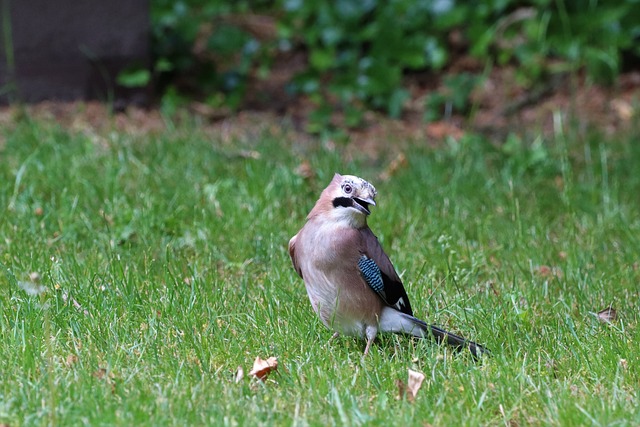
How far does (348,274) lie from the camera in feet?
14.5

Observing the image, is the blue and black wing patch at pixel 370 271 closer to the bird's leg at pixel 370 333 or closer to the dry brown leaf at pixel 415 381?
the bird's leg at pixel 370 333

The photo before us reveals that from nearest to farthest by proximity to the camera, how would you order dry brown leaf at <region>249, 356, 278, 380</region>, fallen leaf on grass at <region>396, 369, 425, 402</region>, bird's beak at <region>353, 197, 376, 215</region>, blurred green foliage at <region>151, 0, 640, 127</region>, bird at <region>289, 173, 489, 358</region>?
fallen leaf on grass at <region>396, 369, 425, 402</region> → dry brown leaf at <region>249, 356, 278, 380</region> → bird's beak at <region>353, 197, 376, 215</region> → bird at <region>289, 173, 489, 358</region> → blurred green foliage at <region>151, 0, 640, 127</region>

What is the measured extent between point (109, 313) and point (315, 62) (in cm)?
505

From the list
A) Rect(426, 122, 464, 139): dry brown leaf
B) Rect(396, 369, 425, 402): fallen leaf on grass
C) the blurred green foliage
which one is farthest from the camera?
the blurred green foliage

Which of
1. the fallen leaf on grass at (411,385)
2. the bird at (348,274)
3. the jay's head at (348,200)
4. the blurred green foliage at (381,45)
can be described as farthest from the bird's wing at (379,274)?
the blurred green foliage at (381,45)

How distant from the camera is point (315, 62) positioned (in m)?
9.14

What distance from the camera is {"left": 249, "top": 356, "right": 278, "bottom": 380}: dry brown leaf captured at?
4020 mm

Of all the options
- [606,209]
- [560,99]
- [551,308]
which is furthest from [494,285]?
[560,99]

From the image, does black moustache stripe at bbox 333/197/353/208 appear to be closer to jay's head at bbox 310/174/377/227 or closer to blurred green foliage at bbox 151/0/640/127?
jay's head at bbox 310/174/377/227

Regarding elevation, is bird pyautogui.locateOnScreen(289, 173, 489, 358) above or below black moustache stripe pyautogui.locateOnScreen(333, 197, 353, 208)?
below

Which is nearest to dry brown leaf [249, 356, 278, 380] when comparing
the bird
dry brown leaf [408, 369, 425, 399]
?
the bird

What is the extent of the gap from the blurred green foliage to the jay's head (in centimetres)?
403

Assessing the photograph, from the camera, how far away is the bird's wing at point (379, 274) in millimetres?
4426

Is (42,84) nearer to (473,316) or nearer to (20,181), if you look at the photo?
(20,181)
